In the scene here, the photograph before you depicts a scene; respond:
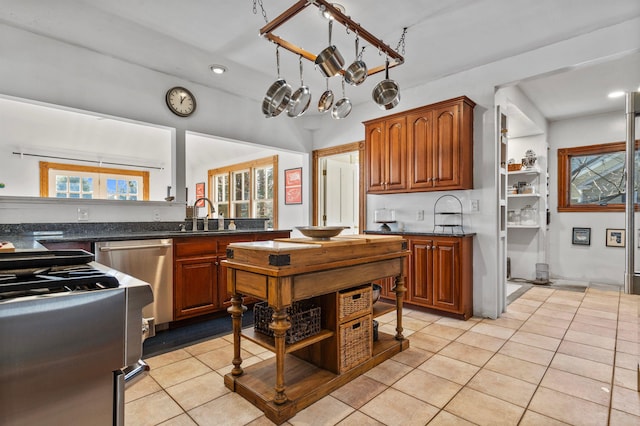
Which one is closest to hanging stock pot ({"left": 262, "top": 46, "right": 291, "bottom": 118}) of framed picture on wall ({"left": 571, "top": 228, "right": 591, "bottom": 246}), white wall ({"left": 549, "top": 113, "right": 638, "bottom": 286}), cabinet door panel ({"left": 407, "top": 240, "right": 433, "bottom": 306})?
cabinet door panel ({"left": 407, "top": 240, "right": 433, "bottom": 306})

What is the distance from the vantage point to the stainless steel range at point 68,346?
0.62 meters

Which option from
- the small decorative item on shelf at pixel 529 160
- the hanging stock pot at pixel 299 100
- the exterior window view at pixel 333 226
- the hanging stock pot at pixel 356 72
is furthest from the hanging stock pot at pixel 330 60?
the small decorative item on shelf at pixel 529 160

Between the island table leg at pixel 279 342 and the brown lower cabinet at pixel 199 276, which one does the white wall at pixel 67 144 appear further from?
the island table leg at pixel 279 342

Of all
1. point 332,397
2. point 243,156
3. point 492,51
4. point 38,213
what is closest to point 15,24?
point 38,213

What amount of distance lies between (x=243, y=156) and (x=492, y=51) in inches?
207

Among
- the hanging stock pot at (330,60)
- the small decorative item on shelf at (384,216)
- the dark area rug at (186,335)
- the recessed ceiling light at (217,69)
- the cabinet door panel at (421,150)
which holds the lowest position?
the dark area rug at (186,335)

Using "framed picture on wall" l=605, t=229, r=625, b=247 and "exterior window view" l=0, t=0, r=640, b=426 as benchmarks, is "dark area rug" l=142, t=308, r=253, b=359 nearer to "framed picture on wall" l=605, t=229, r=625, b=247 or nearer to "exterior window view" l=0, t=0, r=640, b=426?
"exterior window view" l=0, t=0, r=640, b=426

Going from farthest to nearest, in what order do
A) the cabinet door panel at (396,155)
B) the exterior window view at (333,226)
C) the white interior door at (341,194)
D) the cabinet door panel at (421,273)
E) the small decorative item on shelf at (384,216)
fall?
the white interior door at (341,194) < the small decorative item on shelf at (384,216) < the cabinet door panel at (396,155) < the cabinet door panel at (421,273) < the exterior window view at (333,226)

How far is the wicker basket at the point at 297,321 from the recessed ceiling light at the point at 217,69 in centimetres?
256

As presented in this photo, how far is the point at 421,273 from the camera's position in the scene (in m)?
3.68

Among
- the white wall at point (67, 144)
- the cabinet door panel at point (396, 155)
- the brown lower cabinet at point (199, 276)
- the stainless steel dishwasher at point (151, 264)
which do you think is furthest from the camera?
the white wall at point (67, 144)

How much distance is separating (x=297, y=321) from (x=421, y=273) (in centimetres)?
208

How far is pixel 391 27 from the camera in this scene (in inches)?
109

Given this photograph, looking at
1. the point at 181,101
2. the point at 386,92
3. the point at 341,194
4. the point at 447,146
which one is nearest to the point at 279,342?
the point at 386,92
